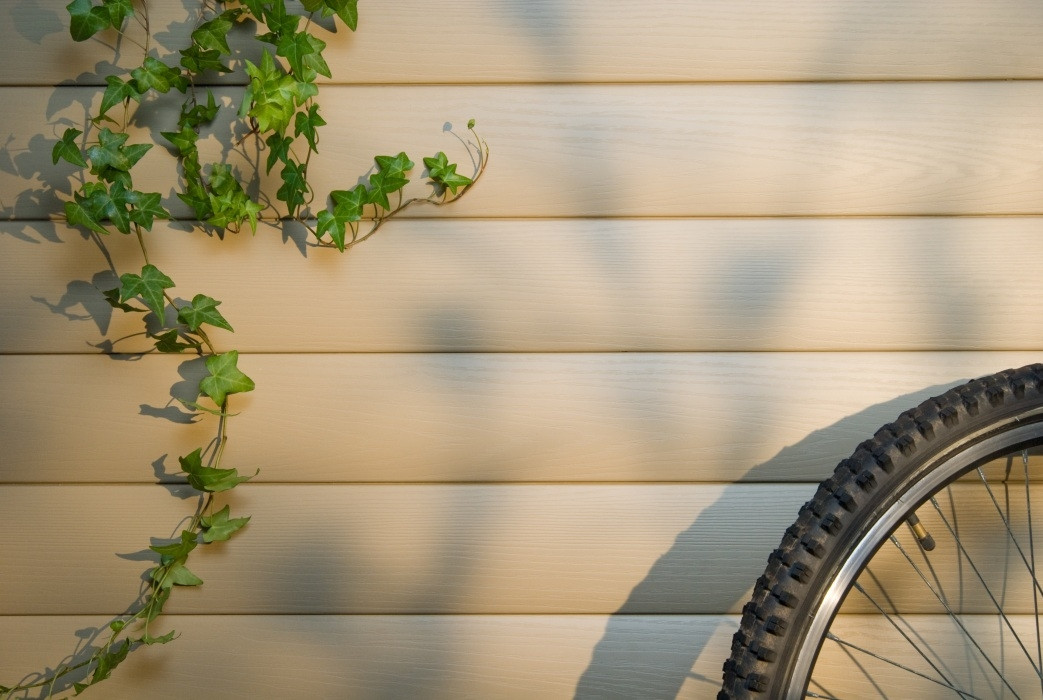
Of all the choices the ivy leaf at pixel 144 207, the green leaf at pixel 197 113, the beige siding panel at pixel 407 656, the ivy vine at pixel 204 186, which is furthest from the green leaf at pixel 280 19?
the beige siding panel at pixel 407 656

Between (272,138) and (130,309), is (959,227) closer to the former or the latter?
(272,138)

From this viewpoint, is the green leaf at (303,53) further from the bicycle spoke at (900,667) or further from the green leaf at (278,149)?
the bicycle spoke at (900,667)

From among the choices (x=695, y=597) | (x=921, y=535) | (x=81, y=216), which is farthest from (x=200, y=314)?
(x=921, y=535)

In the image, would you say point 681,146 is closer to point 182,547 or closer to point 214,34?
point 214,34

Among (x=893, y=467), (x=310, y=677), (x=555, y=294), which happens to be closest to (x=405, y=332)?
(x=555, y=294)

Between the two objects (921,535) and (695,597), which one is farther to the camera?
(695,597)

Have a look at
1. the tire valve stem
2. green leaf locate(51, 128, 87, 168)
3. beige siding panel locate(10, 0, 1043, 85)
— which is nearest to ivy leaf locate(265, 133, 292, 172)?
beige siding panel locate(10, 0, 1043, 85)

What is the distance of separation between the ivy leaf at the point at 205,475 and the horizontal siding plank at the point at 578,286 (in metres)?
0.14

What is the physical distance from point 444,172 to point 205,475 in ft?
1.41

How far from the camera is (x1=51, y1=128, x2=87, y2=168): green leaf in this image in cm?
87

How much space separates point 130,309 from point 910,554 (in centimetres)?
93

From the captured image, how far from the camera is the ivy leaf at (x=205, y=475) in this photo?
0.89 m

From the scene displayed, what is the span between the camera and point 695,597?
91cm

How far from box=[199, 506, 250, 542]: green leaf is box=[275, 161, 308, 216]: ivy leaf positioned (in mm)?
355
